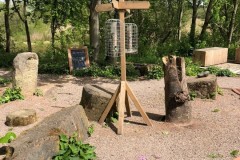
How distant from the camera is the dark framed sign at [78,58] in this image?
12.5 m

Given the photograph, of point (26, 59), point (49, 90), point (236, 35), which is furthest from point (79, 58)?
point (236, 35)

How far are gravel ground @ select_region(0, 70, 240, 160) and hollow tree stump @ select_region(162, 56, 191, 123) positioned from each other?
207 mm

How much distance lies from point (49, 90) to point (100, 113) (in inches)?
138

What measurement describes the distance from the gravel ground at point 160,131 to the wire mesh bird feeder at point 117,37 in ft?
5.29

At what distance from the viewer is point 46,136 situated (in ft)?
15.3

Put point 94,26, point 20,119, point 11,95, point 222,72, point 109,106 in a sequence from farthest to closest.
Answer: point 94,26, point 222,72, point 11,95, point 20,119, point 109,106

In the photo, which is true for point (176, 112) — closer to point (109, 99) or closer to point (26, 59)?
point (109, 99)

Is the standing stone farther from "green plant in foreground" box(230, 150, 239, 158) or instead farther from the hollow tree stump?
"green plant in foreground" box(230, 150, 239, 158)

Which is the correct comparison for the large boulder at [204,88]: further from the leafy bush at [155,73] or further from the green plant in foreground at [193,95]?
the leafy bush at [155,73]

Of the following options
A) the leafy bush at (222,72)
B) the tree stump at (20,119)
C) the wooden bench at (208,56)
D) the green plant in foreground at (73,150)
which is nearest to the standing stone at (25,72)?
the tree stump at (20,119)

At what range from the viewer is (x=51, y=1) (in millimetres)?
16094

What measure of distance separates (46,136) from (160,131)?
2622 mm

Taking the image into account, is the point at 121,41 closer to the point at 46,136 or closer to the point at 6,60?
the point at 46,136

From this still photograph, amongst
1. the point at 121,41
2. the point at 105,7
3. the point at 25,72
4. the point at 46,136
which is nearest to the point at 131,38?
the point at 121,41
